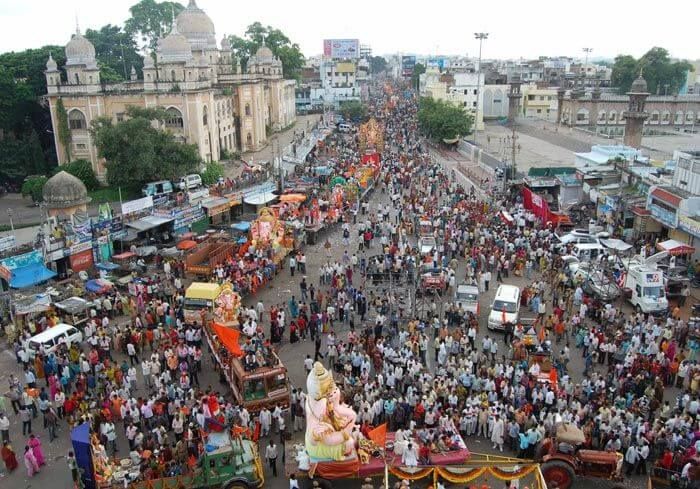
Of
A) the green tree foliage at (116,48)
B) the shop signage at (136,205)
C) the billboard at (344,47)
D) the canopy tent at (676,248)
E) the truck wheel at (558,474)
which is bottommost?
the truck wheel at (558,474)

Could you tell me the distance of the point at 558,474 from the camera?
11.2 m

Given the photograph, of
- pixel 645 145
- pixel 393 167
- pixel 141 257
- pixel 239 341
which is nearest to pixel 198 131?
pixel 393 167

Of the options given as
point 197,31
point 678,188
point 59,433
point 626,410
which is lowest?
point 59,433

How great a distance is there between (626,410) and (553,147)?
141 feet

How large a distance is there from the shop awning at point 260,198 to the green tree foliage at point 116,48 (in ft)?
126

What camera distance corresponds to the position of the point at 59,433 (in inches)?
551

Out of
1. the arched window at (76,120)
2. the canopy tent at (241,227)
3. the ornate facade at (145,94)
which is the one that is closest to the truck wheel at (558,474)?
the canopy tent at (241,227)

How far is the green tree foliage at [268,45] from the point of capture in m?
76.6

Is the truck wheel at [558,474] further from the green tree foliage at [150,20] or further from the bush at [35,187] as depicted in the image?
the green tree foliage at [150,20]

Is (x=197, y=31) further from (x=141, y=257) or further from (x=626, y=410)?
(x=626, y=410)

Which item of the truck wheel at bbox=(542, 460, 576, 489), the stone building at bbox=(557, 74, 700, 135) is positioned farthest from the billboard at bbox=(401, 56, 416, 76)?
the truck wheel at bbox=(542, 460, 576, 489)

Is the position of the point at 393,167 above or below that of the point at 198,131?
below

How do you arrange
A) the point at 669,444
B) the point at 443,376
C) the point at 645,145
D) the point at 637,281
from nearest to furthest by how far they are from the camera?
the point at 669,444
the point at 443,376
the point at 637,281
the point at 645,145

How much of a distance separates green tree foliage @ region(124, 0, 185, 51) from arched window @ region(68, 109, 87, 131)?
2975 centimetres
